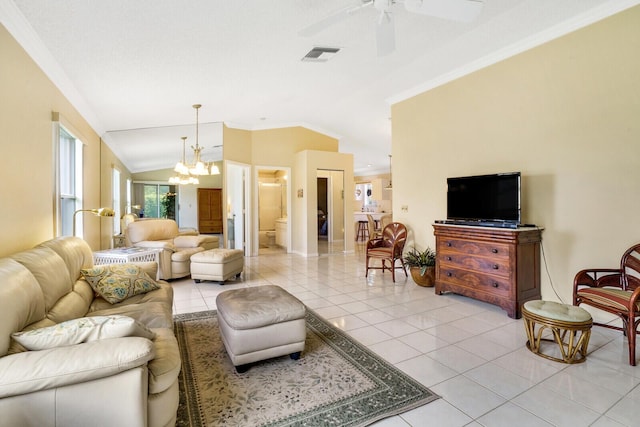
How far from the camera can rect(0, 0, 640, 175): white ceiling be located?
2.51 metres

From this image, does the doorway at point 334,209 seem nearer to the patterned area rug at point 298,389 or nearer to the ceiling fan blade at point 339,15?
the patterned area rug at point 298,389

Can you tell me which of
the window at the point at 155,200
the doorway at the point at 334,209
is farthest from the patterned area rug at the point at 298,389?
the doorway at the point at 334,209

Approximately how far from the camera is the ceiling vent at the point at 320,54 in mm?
3717

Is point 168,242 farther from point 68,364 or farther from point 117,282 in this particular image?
A: point 68,364

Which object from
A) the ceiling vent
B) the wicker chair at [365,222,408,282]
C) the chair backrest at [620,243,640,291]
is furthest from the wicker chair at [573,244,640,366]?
the ceiling vent

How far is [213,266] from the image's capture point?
466 cm

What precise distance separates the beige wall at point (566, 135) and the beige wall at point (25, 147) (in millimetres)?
4724

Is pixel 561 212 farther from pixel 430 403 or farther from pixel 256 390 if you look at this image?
pixel 256 390

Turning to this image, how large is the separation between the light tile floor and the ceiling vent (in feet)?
9.93

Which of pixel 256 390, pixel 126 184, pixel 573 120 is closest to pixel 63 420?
pixel 256 390

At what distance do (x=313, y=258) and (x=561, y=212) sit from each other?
4.85 m

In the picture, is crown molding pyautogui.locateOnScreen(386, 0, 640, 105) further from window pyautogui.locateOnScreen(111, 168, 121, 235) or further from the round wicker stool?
window pyautogui.locateOnScreen(111, 168, 121, 235)

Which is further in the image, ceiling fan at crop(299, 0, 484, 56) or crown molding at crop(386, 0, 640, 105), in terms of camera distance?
crown molding at crop(386, 0, 640, 105)

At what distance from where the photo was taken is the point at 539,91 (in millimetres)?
3590
